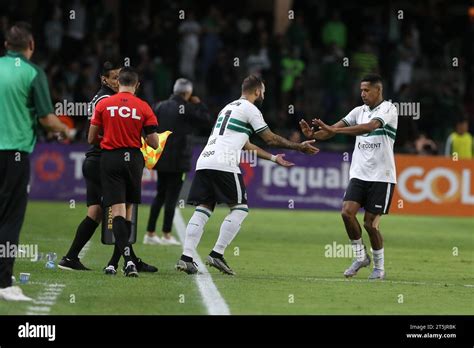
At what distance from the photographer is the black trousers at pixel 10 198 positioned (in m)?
10.9

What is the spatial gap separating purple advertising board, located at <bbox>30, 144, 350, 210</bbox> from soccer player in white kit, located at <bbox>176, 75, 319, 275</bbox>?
12.7 meters

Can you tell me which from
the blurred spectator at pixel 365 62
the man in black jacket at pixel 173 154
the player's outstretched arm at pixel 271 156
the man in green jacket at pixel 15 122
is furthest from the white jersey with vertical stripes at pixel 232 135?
the blurred spectator at pixel 365 62

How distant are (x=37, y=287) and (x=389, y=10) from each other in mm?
24181

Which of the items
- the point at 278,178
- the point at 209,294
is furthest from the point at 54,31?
the point at 209,294

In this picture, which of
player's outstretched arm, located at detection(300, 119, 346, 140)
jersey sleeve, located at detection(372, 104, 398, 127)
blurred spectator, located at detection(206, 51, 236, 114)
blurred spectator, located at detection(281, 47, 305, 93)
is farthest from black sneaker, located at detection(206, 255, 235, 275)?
blurred spectator, located at detection(281, 47, 305, 93)

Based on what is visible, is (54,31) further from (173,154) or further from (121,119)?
(121,119)

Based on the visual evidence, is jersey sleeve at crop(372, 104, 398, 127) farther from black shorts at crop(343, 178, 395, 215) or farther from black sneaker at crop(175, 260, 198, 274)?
black sneaker at crop(175, 260, 198, 274)

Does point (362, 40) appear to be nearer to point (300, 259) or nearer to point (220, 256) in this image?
point (300, 259)

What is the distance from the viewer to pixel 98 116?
42.4 ft

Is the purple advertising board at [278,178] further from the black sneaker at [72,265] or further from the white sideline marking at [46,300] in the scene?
the white sideline marking at [46,300]

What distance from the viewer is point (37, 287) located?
12016 mm

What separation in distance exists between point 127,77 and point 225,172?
165 cm

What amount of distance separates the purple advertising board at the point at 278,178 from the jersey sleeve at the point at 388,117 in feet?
41.0
